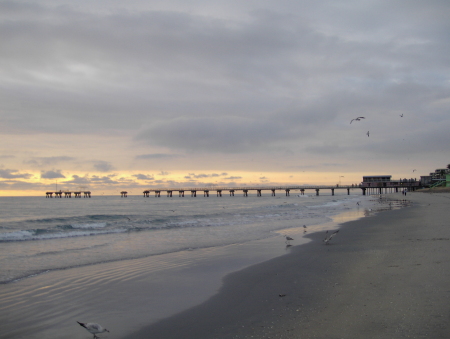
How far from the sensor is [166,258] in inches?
443

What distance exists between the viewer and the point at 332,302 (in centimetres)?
571

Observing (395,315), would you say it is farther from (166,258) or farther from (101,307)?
(166,258)

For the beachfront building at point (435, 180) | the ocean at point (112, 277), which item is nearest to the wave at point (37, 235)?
the ocean at point (112, 277)

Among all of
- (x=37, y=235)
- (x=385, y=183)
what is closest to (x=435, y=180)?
(x=385, y=183)

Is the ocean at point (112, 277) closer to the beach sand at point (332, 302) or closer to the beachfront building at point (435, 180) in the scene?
the beach sand at point (332, 302)

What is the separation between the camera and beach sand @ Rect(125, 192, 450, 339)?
458 centimetres

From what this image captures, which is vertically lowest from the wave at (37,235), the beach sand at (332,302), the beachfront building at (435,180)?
the wave at (37,235)

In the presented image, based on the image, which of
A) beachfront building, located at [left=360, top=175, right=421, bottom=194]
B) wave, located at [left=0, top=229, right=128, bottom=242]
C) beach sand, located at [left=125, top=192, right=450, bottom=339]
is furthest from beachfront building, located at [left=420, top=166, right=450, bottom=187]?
beach sand, located at [left=125, top=192, right=450, bottom=339]

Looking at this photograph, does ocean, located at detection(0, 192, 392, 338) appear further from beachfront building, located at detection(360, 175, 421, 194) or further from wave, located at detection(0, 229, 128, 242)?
beachfront building, located at detection(360, 175, 421, 194)

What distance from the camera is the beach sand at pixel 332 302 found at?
4582 mm

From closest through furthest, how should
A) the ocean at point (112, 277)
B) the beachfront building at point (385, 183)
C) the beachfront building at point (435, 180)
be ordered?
the ocean at point (112, 277) < the beachfront building at point (435, 180) < the beachfront building at point (385, 183)

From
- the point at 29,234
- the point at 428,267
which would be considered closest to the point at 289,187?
the point at 29,234

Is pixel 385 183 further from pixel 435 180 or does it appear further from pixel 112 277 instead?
pixel 112 277

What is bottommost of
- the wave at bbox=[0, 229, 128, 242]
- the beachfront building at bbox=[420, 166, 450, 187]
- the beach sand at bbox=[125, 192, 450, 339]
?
the wave at bbox=[0, 229, 128, 242]
